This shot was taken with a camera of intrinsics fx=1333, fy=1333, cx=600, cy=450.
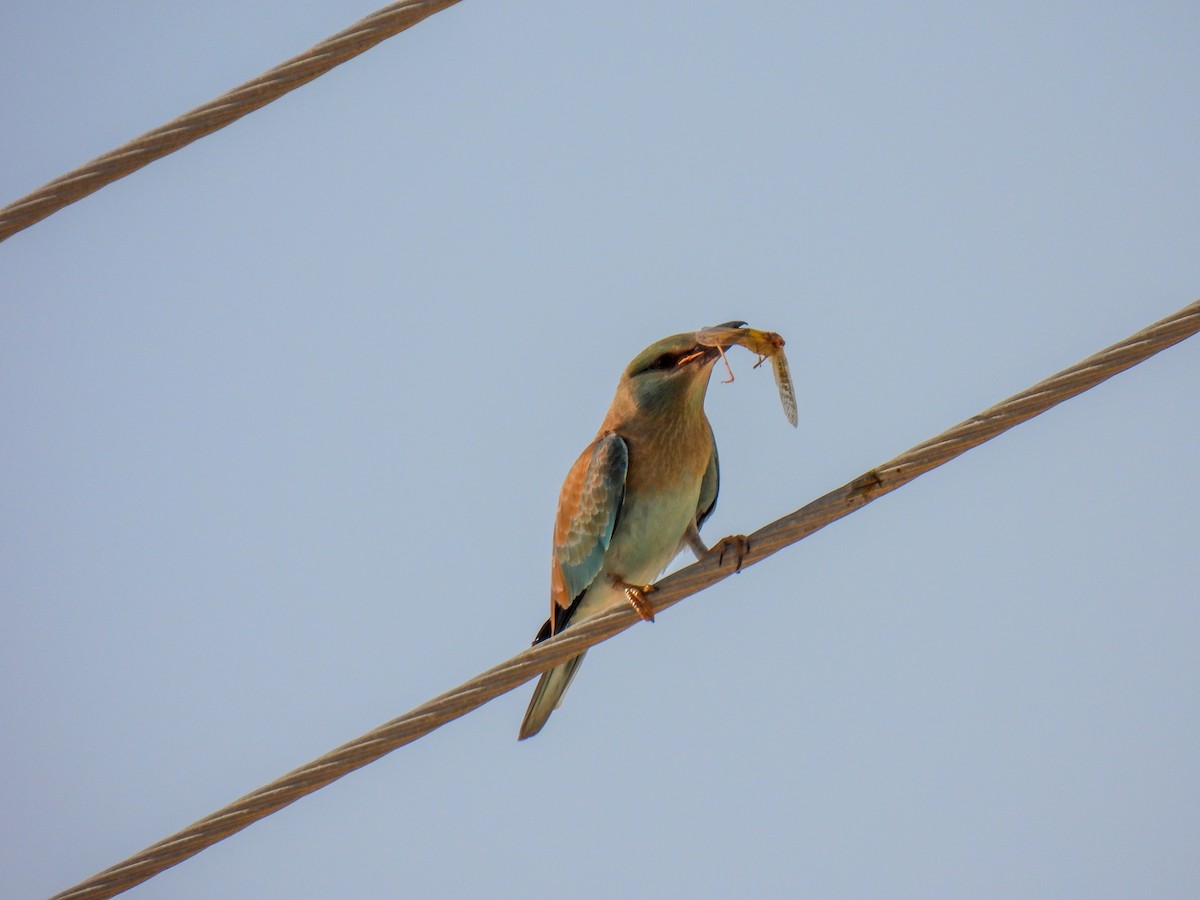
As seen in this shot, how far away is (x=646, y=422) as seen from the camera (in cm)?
436

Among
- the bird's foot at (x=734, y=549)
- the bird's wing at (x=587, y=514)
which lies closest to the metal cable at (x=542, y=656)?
the bird's foot at (x=734, y=549)

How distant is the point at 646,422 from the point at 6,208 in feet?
7.05

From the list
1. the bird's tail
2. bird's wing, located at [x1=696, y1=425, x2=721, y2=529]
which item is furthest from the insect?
the bird's tail

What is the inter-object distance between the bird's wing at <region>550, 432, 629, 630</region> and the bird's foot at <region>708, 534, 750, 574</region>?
2.54ft

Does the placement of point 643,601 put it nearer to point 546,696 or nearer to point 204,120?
point 546,696

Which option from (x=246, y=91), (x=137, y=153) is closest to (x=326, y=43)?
(x=246, y=91)

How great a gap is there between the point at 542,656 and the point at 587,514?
135 centimetres

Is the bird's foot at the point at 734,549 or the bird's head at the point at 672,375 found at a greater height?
the bird's head at the point at 672,375

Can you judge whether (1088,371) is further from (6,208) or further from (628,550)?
(6,208)

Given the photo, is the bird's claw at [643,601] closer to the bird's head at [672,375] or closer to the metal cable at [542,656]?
the metal cable at [542,656]

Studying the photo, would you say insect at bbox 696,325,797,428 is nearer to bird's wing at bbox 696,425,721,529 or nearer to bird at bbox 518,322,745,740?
bird at bbox 518,322,745,740

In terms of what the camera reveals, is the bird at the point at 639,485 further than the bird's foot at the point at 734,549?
Yes

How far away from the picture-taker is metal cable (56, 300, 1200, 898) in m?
2.71

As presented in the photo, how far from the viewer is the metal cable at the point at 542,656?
271cm
